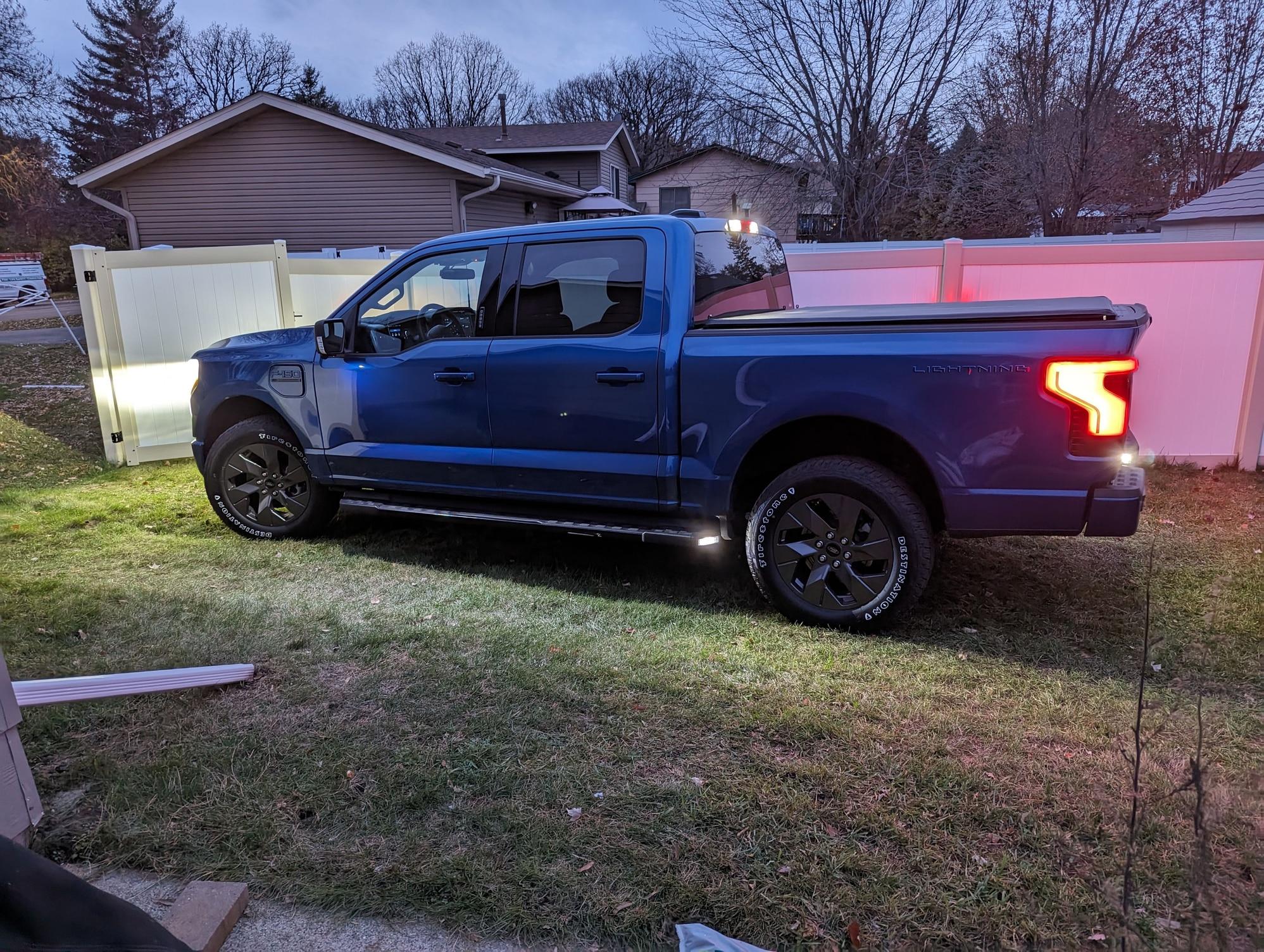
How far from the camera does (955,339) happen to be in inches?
156

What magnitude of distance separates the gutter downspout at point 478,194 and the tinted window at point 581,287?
14057 mm

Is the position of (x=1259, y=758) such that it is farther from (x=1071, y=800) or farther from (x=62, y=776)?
(x=62, y=776)

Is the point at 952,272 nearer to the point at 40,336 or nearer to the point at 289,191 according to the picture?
the point at 289,191

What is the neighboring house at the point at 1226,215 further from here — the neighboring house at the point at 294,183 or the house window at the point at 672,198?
the house window at the point at 672,198

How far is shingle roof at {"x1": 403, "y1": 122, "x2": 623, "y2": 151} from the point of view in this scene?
29391 mm

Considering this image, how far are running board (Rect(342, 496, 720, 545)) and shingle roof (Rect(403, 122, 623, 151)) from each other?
26.0m

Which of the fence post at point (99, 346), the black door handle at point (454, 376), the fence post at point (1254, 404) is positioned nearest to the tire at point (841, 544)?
the black door handle at point (454, 376)

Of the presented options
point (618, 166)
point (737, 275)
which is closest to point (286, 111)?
point (618, 166)

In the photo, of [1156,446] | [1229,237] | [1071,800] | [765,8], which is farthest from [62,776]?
[765,8]

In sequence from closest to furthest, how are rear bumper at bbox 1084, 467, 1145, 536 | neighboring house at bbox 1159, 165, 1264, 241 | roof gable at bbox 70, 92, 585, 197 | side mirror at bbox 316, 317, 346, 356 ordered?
rear bumper at bbox 1084, 467, 1145, 536 < side mirror at bbox 316, 317, 346, 356 < neighboring house at bbox 1159, 165, 1264, 241 < roof gable at bbox 70, 92, 585, 197

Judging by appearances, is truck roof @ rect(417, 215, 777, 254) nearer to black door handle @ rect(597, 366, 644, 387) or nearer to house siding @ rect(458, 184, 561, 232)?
black door handle @ rect(597, 366, 644, 387)

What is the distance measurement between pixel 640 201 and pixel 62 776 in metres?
36.5

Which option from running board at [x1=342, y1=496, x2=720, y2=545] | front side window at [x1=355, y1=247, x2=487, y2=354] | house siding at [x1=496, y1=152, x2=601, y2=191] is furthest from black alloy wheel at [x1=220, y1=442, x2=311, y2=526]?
house siding at [x1=496, y1=152, x2=601, y2=191]

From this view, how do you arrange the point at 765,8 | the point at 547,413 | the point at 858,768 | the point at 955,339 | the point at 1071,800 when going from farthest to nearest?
the point at 765,8, the point at 547,413, the point at 955,339, the point at 858,768, the point at 1071,800
